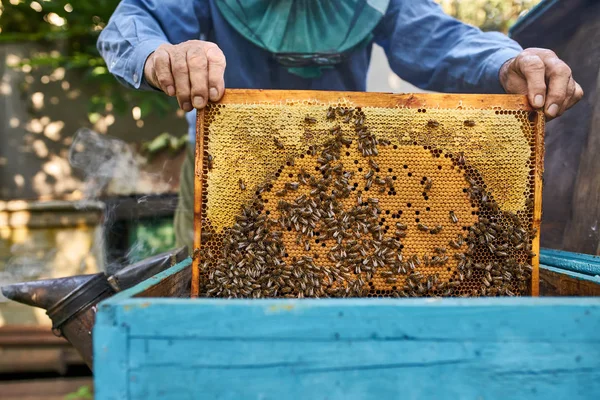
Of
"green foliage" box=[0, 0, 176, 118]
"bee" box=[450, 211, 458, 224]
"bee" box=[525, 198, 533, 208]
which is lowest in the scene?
"bee" box=[450, 211, 458, 224]

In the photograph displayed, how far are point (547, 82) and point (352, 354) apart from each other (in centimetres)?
155

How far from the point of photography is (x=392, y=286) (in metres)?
1.76

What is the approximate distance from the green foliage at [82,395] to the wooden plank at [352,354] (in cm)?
330

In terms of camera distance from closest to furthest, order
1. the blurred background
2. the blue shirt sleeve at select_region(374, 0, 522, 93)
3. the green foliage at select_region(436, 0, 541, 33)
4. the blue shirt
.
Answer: the blue shirt, the blue shirt sleeve at select_region(374, 0, 522, 93), the blurred background, the green foliage at select_region(436, 0, 541, 33)

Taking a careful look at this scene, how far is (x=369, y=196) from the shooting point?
1771 millimetres

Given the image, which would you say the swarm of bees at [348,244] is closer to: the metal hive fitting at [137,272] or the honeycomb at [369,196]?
the honeycomb at [369,196]

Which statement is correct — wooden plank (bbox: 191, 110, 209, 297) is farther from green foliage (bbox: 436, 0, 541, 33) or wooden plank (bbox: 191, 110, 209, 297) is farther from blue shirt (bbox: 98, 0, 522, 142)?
green foliage (bbox: 436, 0, 541, 33)

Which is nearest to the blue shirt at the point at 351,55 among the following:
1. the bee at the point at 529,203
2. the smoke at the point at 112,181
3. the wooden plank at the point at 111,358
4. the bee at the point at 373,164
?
the bee at the point at 529,203

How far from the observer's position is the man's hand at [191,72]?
1672 millimetres

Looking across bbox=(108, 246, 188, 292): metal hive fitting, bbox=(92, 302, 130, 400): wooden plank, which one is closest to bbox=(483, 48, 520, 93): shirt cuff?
bbox=(108, 246, 188, 292): metal hive fitting

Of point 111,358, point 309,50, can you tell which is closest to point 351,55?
point 309,50

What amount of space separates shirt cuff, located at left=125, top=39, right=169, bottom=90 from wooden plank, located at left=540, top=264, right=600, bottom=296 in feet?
6.68

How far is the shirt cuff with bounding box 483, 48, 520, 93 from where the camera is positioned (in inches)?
84.4

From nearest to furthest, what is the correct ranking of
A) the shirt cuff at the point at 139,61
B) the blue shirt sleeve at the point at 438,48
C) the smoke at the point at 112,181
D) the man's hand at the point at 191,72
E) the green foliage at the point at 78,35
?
the man's hand at the point at 191,72 < the shirt cuff at the point at 139,61 < the blue shirt sleeve at the point at 438,48 < the smoke at the point at 112,181 < the green foliage at the point at 78,35
